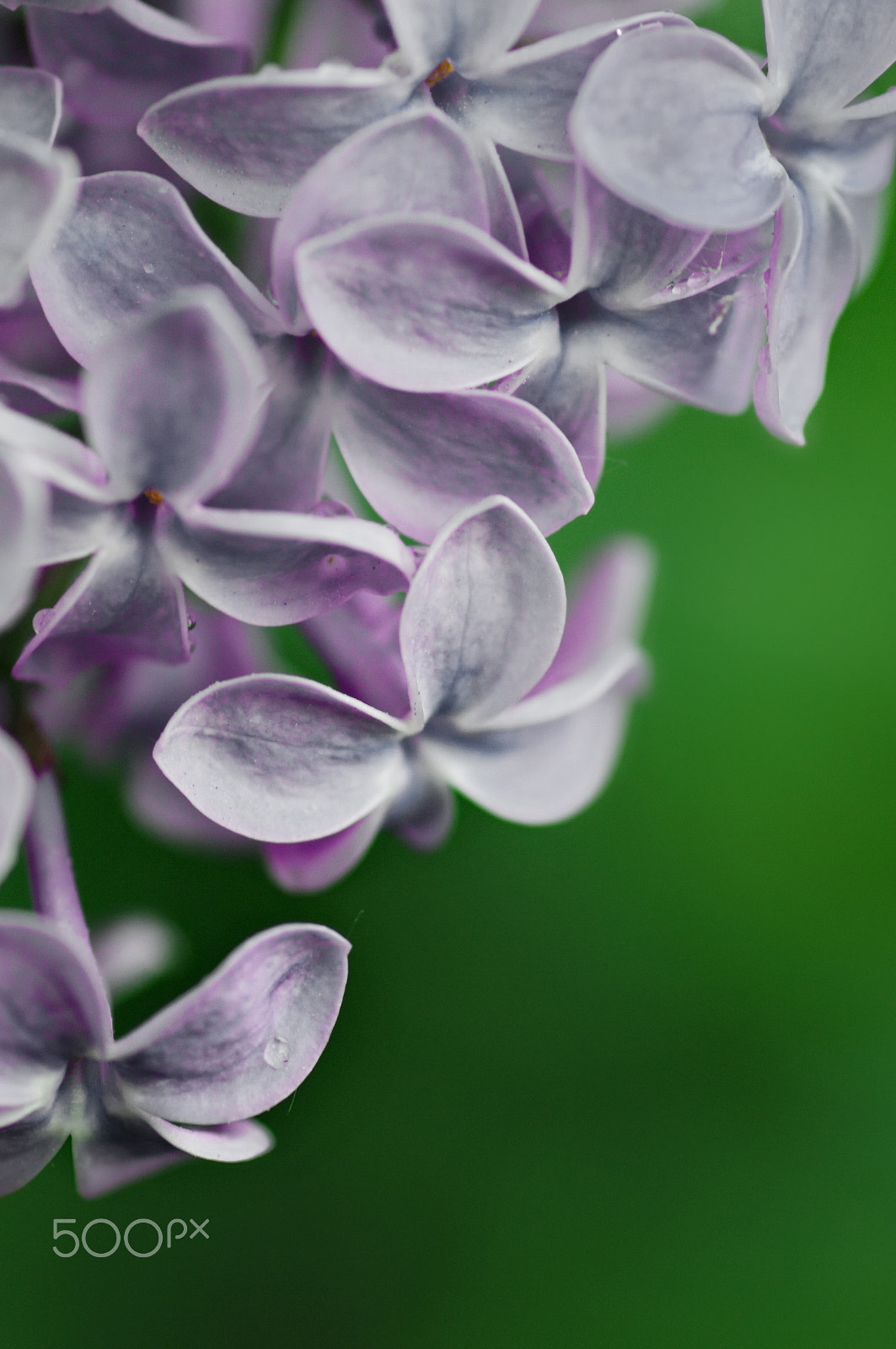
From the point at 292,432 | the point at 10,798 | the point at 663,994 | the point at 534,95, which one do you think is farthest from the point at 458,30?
the point at 663,994

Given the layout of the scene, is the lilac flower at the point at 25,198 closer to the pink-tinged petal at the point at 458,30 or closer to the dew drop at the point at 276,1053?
the pink-tinged petal at the point at 458,30

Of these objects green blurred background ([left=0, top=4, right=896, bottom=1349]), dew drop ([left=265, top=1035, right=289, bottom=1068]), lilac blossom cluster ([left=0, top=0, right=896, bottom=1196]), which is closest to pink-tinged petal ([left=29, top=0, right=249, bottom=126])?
lilac blossom cluster ([left=0, top=0, right=896, bottom=1196])

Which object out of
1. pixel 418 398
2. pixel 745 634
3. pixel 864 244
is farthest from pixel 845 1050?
pixel 418 398

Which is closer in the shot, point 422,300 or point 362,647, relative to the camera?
point 422,300

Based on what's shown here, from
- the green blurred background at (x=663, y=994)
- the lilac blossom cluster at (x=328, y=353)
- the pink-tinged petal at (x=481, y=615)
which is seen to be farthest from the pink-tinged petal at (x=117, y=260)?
the green blurred background at (x=663, y=994)

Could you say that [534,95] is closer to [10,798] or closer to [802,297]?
[802,297]

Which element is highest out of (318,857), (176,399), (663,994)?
(176,399)

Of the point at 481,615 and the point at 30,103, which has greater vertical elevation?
the point at 30,103

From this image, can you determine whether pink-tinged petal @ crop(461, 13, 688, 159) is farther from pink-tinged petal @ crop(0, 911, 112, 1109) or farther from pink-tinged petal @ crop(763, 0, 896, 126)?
pink-tinged petal @ crop(0, 911, 112, 1109)
